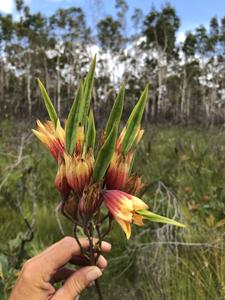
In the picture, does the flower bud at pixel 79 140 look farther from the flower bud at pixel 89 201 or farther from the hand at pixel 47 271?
the hand at pixel 47 271

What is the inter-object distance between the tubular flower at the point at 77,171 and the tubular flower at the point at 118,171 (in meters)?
0.03

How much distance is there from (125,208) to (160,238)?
229 centimetres

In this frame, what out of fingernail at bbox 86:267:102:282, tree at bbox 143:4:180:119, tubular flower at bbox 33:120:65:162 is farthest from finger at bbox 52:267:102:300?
tree at bbox 143:4:180:119

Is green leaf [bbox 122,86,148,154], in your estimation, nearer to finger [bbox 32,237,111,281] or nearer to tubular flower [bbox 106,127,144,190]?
tubular flower [bbox 106,127,144,190]

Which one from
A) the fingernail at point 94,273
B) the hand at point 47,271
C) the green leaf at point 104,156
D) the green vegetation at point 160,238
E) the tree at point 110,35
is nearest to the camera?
the green leaf at point 104,156

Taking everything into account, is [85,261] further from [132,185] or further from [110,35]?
[110,35]

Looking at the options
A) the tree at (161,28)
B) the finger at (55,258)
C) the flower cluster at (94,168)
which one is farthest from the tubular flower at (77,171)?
the tree at (161,28)

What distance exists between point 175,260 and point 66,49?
1319 inches

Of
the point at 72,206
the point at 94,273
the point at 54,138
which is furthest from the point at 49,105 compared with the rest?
the point at 94,273

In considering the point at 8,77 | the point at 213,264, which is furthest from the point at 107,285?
the point at 8,77

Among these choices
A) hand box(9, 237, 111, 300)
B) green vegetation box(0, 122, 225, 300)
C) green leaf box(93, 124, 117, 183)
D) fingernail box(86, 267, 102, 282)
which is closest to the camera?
green leaf box(93, 124, 117, 183)

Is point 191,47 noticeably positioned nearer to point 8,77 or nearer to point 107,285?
point 8,77

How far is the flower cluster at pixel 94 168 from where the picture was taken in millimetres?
705

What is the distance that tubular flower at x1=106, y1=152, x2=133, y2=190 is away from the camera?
2.39 feet
